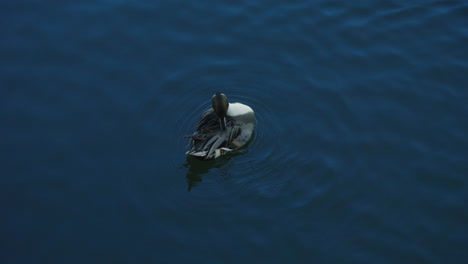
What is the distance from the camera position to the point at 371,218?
8875 millimetres

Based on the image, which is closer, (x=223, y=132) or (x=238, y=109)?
(x=223, y=132)

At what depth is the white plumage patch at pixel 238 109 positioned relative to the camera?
10.4m

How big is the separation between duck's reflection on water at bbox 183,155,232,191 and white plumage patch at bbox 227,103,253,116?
0.81 meters

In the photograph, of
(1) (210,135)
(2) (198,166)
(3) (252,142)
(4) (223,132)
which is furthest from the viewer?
(3) (252,142)

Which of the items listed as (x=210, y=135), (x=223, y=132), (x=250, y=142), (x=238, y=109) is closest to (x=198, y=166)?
(x=210, y=135)

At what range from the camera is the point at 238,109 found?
34.3ft

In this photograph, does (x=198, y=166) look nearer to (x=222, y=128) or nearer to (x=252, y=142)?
(x=222, y=128)

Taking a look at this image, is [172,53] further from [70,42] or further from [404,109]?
[404,109]

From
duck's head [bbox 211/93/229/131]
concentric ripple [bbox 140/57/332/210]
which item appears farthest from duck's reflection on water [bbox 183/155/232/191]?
duck's head [bbox 211/93/229/131]

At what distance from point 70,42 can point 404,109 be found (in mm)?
7048

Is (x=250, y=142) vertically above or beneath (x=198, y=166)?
above

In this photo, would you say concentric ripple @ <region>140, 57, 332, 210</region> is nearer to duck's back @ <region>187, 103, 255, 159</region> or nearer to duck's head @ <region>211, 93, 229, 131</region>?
duck's back @ <region>187, 103, 255, 159</region>

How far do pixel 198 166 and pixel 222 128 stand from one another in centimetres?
84

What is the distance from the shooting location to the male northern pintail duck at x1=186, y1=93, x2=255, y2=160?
32.6 feet
